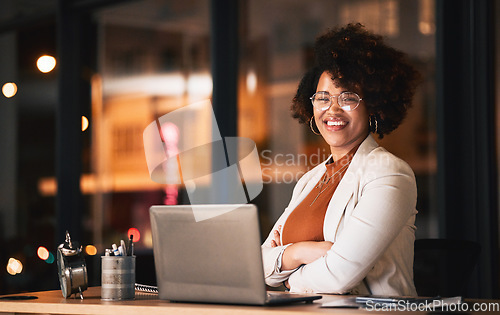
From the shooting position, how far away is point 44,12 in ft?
14.8

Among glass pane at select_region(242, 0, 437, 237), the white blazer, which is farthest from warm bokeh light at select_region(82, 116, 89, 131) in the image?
the white blazer

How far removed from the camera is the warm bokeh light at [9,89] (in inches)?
191

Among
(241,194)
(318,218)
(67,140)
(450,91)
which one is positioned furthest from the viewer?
(67,140)

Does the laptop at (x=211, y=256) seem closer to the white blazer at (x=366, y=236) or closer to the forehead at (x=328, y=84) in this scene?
the white blazer at (x=366, y=236)

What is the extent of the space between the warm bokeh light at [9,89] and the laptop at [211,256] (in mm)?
3462

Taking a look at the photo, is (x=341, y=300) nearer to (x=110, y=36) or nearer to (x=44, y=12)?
(x=110, y=36)

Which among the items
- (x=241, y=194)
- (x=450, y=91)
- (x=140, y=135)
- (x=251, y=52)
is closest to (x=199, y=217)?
(x=450, y=91)

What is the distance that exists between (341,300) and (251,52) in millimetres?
2404

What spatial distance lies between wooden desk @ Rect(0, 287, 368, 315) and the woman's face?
87cm

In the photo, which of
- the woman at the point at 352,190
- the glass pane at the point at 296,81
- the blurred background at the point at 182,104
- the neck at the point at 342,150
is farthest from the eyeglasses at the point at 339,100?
the glass pane at the point at 296,81

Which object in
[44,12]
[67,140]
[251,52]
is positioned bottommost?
[67,140]

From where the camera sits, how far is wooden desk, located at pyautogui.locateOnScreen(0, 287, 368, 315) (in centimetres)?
156

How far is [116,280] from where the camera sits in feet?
6.22

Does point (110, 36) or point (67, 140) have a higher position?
point (110, 36)
